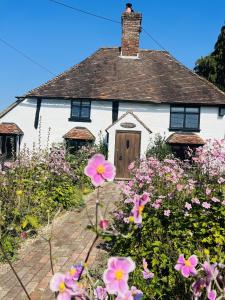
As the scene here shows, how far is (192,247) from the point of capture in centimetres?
492

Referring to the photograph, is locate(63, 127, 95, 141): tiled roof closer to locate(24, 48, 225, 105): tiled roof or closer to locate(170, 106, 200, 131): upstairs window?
locate(24, 48, 225, 105): tiled roof

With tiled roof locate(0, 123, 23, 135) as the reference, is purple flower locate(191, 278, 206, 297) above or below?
below

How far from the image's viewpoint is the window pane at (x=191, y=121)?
67.5 ft

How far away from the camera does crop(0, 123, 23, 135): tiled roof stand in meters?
21.1

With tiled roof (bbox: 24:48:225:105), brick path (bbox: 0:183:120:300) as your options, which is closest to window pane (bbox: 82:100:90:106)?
tiled roof (bbox: 24:48:225:105)

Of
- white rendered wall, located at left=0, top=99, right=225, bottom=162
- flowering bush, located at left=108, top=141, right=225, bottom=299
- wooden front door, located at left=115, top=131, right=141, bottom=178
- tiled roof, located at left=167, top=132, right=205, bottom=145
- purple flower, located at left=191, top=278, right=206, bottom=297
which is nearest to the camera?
purple flower, located at left=191, top=278, right=206, bottom=297

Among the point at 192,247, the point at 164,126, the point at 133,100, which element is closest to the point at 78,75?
the point at 133,100

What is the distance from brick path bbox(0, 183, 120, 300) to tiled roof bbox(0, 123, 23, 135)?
13.1 meters

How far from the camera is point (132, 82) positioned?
71.7ft

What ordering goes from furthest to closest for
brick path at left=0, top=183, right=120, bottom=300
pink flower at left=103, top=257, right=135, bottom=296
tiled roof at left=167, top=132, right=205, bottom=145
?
tiled roof at left=167, top=132, right=205, bottom=145 < brick path at left=0, top=183, right=120, bottom=300 < pink flower at left=103, top=257, right=135, bottom=296

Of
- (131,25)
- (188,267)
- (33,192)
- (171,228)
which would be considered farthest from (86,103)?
(188,267)

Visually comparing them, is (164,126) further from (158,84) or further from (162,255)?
(162,255)

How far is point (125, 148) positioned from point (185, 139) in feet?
10.4

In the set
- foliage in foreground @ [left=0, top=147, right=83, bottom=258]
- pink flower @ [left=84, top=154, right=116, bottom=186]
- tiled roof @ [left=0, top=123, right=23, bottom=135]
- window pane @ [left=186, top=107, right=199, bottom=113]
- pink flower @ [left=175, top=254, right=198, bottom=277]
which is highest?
window pane @ [left=186, top=107, right=199, bottom=113]
